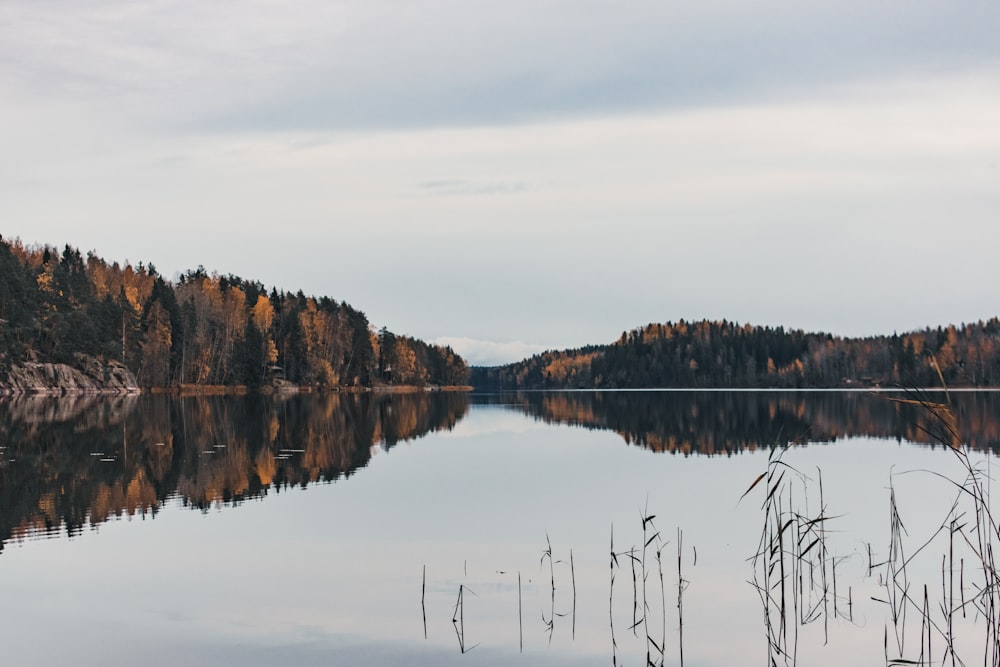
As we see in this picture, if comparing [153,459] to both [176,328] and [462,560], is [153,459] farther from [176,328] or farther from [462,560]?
[176,328]

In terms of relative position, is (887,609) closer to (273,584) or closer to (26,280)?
(273,584)

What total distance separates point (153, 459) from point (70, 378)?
91.1 meters

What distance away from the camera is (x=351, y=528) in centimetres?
2083

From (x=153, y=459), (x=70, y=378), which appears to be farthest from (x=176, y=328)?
(x=153, y=459)

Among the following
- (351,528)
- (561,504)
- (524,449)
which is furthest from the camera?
(524,449)

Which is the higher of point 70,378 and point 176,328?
point 176,328

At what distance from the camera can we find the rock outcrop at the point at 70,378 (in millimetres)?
106356

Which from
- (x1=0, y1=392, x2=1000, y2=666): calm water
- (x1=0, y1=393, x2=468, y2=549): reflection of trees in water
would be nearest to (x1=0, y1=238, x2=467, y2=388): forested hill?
(x1=0, y1=393, x2=468, y2=549): reflection of trees in water

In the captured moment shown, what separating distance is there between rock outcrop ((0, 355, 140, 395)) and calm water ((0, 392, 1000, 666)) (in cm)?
7873

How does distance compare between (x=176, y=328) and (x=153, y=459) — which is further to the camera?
(x=176, y=328)

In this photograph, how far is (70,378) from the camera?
115m

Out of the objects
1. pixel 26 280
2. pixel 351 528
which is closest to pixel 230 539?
pixel 351 528

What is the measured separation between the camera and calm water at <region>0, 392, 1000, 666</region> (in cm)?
1244

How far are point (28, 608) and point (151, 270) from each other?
165 m
